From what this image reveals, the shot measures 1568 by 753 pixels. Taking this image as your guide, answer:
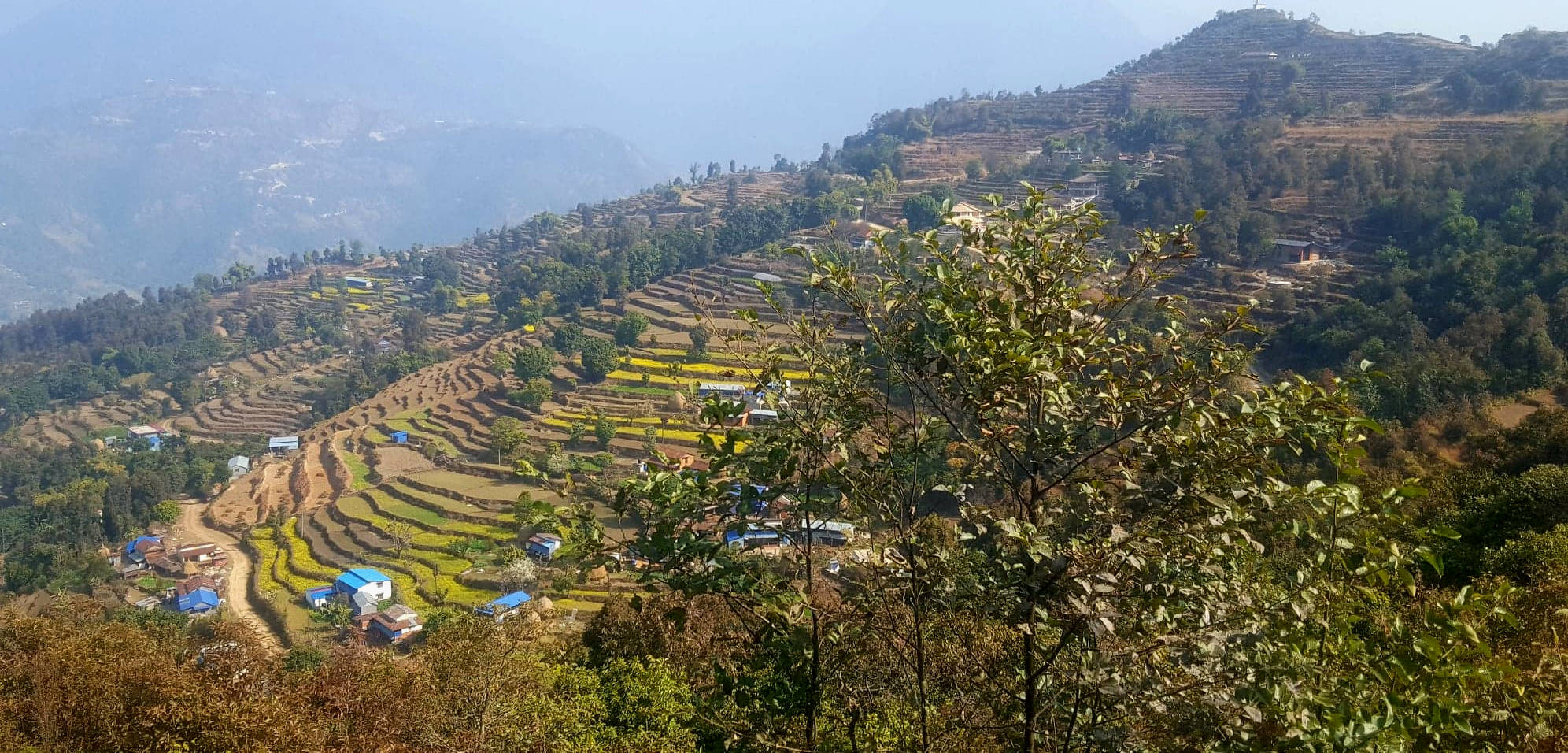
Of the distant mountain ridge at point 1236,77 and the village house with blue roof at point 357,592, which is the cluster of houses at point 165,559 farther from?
the distant mountain ridge at point 1236,77

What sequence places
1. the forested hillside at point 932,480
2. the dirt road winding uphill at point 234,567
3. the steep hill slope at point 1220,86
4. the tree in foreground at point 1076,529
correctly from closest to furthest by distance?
the tree in foreground at point 1076,529, the forested hillside at point 932,480, the dirt road winding uphill at point 234,567, the steep hill slope at point 1220,86

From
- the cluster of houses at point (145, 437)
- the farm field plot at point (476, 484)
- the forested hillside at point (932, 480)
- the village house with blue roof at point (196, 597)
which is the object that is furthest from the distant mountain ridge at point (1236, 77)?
the cluster of houses at point (145, 437)

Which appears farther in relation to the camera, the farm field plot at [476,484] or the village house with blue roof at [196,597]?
the farm field plot at [476,484]

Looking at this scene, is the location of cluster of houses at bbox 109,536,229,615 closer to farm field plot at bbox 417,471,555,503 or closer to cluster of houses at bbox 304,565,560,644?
cluster of houses at bbox 304,565,560,644

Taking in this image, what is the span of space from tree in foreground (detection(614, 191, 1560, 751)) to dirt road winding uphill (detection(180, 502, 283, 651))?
20.7 meters

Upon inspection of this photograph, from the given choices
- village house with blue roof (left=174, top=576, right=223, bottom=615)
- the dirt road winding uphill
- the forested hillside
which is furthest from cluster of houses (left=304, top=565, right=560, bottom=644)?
village house with blue roof (left=174, top=576, right=223, bottom=615)

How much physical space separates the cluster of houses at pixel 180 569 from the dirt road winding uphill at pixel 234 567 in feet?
1.12

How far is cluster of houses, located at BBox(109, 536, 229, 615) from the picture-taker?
80.5ft

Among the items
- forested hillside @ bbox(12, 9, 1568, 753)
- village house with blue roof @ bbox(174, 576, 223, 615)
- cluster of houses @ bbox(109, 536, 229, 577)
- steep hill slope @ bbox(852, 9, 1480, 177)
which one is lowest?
cluster of houses @ bbox(109, 536, 229, 577)

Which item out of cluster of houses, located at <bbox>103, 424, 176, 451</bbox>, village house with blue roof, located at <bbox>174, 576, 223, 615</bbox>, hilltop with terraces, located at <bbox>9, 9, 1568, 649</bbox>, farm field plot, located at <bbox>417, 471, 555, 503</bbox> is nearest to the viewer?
village house with blue roof, located at <bbox>174, 576, 223, 615</bbox>

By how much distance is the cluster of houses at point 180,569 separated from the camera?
2453cm

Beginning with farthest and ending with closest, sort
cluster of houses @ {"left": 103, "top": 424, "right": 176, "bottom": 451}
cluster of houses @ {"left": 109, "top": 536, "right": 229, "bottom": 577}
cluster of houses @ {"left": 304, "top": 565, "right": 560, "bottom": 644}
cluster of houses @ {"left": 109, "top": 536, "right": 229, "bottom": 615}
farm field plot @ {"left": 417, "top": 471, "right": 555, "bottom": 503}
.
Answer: cluster of houses @ {"left": 103, "top": 424, "right": 176, "bottom": 451} < farm field plot @ {"left": 417, "top": 471, "right": 555, "bottom": 503} < cluster of houses @ {"left": 109, "top": 536, "right": 229, "bottom": 577} < cluster of houses @ {"left": 109, "top": 536, "right": 229, "bottom": 615} < cluster of houses @ {"left": 304, "top": 565, "right": 560, "bottom": 644}

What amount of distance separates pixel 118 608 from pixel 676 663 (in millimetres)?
20231

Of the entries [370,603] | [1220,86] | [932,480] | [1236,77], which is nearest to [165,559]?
[370,603]
